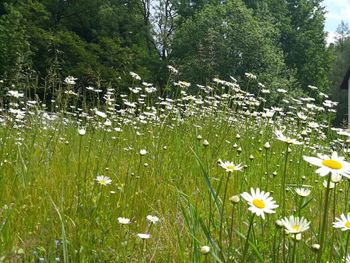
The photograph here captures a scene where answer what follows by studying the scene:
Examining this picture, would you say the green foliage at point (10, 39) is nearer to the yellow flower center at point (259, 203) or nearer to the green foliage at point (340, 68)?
the yellow flower center at point (259, 203)

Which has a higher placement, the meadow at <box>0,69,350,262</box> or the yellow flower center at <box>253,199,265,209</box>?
the yellow flower center at <box>253,199,265,209</box>

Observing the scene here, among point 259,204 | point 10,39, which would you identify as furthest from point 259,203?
point 10,39

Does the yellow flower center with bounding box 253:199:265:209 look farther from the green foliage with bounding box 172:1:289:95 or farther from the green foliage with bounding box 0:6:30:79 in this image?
the green foliage with bounding box 172:1:289:95

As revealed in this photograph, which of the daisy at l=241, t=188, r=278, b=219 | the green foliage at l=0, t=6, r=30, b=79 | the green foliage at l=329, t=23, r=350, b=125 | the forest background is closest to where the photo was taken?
the daisy at l=241, t=188, r=278, b=219

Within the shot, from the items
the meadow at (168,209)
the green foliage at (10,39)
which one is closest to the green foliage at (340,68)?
the green foliage at (10,39)

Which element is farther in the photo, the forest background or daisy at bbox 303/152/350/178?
the forest background

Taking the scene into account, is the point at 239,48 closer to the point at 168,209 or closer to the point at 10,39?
the point at 10,39

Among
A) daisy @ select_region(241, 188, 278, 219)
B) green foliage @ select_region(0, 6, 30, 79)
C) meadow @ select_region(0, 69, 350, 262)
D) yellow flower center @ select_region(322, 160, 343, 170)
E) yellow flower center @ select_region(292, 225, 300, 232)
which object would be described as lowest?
meadow @ select_region(0, 69, 350, 262)

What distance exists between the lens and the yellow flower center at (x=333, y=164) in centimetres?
107

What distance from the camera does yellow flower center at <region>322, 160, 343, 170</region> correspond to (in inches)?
42.0

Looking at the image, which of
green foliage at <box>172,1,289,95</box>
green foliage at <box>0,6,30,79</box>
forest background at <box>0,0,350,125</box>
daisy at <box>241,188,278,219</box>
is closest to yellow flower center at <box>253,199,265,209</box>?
daisy at <box>241,188,278,219</box>

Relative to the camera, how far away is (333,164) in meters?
1.09

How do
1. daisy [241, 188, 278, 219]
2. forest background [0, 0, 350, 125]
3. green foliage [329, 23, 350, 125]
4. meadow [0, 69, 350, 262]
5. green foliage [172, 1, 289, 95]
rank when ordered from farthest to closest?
green foliage [329, 23, 350, 125] → green foliage [172, 1, 289, 95] → forest background [0, 0, 350, 125] → meadow [0, 69, 350, 262] → daisy [241, 188, 278, 219]

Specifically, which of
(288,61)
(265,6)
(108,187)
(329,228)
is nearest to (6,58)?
(108,187)
